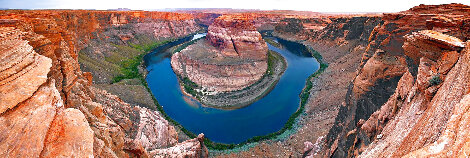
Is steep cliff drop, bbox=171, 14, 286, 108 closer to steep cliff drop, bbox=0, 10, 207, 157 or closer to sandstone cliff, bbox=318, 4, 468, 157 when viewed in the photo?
steep cliff drop, bbox=0, 10, 207, 157

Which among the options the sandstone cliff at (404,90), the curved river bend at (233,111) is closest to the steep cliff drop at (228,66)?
the curved river bend at (233,111)

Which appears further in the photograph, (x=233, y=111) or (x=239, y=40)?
(x=239, y=40)

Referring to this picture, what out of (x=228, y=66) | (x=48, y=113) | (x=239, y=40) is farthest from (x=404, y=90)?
(x=239, y=40)

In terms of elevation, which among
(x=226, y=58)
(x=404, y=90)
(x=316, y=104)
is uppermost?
(x=404, y=90)

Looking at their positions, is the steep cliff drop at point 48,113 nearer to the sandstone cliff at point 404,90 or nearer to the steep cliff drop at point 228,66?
the sandstone cliff at point 404,90

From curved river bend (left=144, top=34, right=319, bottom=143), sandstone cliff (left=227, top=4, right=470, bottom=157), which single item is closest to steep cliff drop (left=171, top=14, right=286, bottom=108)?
curved river bend (left=144, top=34, right=319, bottom=143)

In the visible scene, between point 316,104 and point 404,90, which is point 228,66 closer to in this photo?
point 316,104

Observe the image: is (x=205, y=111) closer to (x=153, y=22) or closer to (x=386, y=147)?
(x=386, y=147)

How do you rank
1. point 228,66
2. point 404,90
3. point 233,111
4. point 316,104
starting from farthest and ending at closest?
1. point 228,66
2. point 233,111
3. point 316,104
4. point 404,90

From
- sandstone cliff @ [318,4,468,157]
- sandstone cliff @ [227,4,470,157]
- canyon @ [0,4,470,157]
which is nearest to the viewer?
sandstone cliff @ [227,4,470,157]
